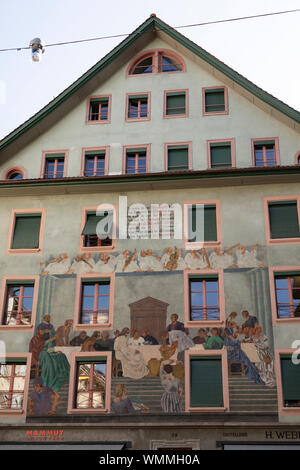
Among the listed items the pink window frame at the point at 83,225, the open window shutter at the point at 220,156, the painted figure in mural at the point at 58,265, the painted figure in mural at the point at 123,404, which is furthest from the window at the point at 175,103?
the painted figure in mural at the point at 123,404

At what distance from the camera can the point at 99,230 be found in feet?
87.5

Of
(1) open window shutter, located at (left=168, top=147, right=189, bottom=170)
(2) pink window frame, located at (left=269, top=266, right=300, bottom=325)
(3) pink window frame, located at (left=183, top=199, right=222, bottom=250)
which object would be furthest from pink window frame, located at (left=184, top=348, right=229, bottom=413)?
(1) open window shutter, located at (left=168, top=147, right=189, bottom=170)

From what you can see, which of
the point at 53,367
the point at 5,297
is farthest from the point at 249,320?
the point at 5,297

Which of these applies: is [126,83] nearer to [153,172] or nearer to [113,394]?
[153,172]

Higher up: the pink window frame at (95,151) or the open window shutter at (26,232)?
the pink window frame at (95,151)

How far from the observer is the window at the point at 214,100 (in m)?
28.8

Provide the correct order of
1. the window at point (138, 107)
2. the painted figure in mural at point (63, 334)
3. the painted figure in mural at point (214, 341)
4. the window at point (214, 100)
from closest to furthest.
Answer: the painted figure in mural at point (214, 341) < the painted figure in mural at point (63, 334) < the window at point (214, 100) < the window at point (138, 107)

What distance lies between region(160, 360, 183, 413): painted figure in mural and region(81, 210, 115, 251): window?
5.63 meters

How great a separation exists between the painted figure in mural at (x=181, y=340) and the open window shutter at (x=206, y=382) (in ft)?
1.48

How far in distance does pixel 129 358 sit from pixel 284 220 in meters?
8.34

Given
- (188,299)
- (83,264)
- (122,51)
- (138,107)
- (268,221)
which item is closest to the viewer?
(188,299)

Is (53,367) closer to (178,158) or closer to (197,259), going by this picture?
(197,259)

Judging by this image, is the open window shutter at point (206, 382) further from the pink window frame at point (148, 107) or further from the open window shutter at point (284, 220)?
the pink window frame at point (148, 107)

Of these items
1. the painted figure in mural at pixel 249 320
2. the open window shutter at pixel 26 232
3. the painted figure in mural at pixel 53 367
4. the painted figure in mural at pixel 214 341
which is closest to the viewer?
the painted figure in mural at pixel 214 341
